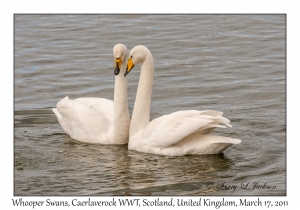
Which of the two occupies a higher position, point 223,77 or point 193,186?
point 223,77

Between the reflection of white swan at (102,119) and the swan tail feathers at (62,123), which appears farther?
the swan tail feathers at (62,123)

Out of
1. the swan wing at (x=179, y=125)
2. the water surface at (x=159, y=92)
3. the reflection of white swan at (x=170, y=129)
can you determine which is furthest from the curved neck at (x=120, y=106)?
the swan wing at (x=179, y=125)

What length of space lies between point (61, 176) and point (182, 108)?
391 cm

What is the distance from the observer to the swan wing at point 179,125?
1109 centimetres

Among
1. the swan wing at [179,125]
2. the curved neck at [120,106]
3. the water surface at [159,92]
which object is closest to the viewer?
the water surface at [159,92]

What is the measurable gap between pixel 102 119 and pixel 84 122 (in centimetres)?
34

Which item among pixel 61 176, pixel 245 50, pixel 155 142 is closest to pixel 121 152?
pixel 155 142

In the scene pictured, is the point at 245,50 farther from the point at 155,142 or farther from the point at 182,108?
the point at 155,142

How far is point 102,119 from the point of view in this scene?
41.2ft

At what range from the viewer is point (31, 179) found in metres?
10.8

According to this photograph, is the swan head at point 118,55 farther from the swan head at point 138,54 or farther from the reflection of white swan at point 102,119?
the swan head at point 138,54

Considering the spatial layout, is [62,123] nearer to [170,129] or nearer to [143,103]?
[143,103]

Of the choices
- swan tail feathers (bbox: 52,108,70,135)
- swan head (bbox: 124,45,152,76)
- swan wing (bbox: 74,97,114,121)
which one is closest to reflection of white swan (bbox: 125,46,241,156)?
swan head (bbox: 124,45,152,76)

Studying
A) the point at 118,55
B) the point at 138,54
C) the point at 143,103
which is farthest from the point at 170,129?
the point at 118,55
